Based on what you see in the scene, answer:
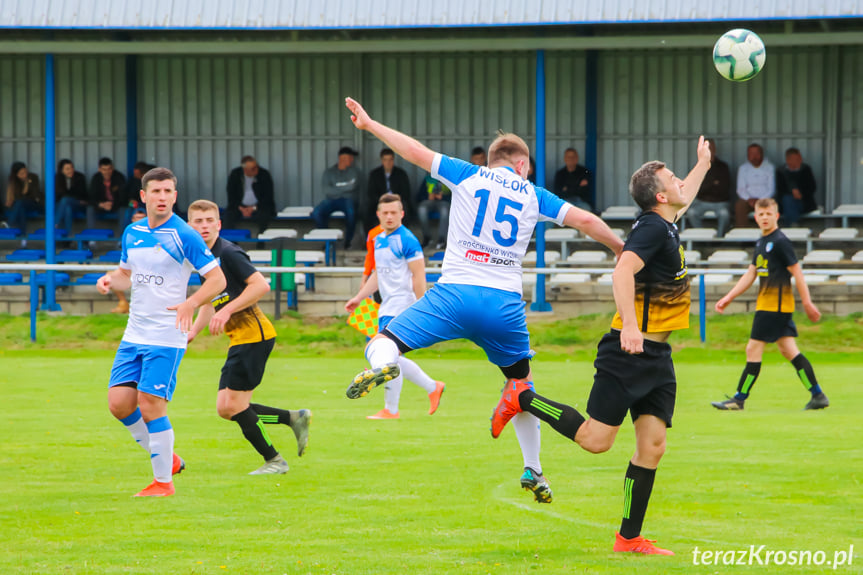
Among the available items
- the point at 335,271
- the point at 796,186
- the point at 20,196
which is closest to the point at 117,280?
the point at 335,271

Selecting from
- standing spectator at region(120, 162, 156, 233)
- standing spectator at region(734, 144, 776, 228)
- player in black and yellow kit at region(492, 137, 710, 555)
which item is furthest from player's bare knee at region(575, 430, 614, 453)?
standing spectator at region(120, 162, 156, 233)

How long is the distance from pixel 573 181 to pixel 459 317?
16587 millimetres

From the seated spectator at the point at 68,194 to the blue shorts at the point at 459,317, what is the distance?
18157mm

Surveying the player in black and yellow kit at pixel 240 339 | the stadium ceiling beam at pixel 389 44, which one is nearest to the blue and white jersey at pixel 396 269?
the player in black and yellow kit at pixel 240 339

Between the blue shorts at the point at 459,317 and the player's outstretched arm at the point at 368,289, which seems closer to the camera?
the blue shorts at the point at 459,317

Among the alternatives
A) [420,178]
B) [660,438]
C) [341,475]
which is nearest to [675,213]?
[660,438]

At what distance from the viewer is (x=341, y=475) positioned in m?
7.90

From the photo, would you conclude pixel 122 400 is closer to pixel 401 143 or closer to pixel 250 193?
pixel 401 143

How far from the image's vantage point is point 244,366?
7.90 metres

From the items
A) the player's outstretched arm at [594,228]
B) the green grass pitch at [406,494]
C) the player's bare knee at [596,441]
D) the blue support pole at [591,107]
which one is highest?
the blue support pole at [591,107]

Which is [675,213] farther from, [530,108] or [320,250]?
[530,108]

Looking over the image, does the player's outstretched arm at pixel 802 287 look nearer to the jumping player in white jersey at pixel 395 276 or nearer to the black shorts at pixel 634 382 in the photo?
the jumping player in white jersey at pixel 395 276

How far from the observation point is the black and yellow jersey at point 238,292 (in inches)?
312

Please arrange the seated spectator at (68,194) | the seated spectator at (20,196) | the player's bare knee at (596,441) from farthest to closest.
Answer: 1. the seated spectator at (20,196)
2. the seated spectator at (68,194)
3. the player's bare knee at (596,441)
